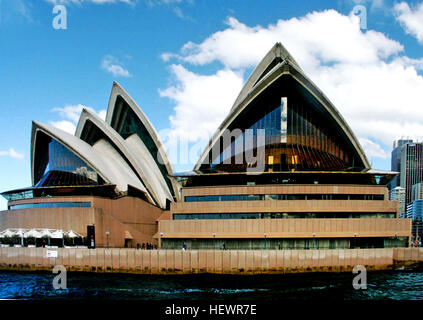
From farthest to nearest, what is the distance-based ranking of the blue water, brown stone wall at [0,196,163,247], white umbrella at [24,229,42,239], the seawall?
1. brown stone wall at [0,196,163,247]
2. white umbrella at [24,229,42,239]
3. the seawall
4. the blue water

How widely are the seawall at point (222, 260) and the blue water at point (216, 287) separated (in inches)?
37.6

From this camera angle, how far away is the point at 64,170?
40.9m

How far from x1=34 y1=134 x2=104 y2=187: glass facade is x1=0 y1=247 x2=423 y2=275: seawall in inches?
400

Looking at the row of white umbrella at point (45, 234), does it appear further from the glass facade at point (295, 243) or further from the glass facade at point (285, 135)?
the glass facade at point (285, 135)

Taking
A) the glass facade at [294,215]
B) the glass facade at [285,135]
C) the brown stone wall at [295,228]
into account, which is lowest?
the brown stone wall at [295,228]

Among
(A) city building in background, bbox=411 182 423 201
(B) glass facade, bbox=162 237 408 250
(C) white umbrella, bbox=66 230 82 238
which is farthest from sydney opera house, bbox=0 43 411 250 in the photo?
(A) city building in background, bbox=411 182 423 201

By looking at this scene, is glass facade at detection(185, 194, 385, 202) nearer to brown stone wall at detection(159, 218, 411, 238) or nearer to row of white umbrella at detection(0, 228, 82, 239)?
brown stone wall at detection(159, 218, 411, 238)

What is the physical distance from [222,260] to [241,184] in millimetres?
9604

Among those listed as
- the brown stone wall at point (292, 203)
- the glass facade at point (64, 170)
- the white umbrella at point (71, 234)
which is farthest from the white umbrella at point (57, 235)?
the brown stone wall at point (292, 203)

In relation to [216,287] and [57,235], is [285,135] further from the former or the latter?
[57,235]

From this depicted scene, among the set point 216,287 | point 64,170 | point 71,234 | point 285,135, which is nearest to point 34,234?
point 71,234

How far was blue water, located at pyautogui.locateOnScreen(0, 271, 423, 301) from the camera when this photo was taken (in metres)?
21.5

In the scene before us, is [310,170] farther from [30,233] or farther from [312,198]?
[30,233]

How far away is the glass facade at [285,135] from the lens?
129 feet
